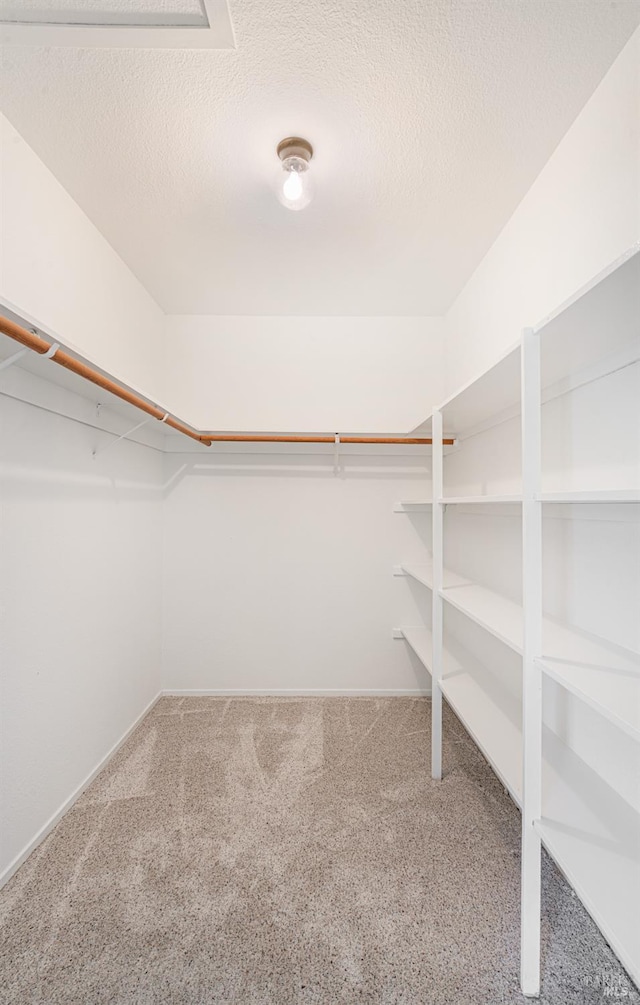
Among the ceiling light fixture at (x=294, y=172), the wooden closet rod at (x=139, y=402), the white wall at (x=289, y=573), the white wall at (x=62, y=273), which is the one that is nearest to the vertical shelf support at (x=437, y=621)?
the wooden closet rod at (x=139, y=402)

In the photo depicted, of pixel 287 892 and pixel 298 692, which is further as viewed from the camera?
pixel 298 692

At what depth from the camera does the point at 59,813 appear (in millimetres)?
1571

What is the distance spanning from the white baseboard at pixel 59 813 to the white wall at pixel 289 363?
1.74 m

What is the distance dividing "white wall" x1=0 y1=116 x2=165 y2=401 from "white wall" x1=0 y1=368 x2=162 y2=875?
0.96ft

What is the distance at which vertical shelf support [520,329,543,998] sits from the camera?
1016 mm

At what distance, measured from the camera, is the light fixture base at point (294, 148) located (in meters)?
1.39

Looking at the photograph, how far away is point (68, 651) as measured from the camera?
5.41 ft

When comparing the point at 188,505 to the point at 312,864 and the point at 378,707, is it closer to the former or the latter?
the point at 378,707

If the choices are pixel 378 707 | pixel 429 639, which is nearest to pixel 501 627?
pixel 429 639

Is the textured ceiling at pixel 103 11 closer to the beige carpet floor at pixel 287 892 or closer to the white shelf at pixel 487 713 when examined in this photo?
the white shelf at pixel 487 713

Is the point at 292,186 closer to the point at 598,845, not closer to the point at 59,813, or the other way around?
the point at 598,845

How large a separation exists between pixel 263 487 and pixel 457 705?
1600 millimetres

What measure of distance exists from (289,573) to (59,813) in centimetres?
148

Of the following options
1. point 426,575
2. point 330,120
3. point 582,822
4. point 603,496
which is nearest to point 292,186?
point 330,120
